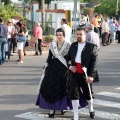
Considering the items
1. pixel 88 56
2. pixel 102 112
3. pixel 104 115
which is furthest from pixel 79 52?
pixel 102 112

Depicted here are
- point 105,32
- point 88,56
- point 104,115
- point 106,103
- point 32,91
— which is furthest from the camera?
point 105,32

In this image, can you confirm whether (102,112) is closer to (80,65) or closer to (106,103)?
(106,103)

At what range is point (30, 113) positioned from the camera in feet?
26.3

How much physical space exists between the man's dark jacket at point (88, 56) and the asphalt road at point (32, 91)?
1.07 meters

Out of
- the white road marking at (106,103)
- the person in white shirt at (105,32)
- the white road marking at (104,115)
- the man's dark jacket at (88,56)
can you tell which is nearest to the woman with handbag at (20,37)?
the white road marking at (106,103)

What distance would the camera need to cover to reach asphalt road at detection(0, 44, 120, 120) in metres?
7.89

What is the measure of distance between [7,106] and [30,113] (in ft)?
2.67

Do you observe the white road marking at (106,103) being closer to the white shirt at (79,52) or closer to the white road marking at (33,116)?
the white road marking at (33,116)

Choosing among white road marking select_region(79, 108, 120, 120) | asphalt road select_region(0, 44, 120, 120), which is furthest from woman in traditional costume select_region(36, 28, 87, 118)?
white road marking select_region(79, 108, 120, 120)

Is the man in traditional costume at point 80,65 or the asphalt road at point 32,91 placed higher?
the man in traditional costume at point 80,65

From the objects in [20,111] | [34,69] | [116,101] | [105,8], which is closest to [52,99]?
[20,111]

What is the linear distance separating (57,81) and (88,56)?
92 centimetres

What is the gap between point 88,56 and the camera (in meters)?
7.15

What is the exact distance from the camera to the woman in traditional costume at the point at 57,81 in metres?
7.57
